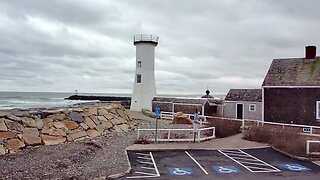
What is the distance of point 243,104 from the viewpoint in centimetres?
3200

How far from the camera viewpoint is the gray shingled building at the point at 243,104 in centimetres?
3079

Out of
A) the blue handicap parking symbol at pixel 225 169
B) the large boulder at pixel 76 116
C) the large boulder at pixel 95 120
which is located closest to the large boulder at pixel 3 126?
the large boulder at pixel 76 116

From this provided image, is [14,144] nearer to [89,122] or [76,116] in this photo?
[76,116]

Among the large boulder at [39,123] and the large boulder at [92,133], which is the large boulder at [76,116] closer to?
the large boulder at [92,133]

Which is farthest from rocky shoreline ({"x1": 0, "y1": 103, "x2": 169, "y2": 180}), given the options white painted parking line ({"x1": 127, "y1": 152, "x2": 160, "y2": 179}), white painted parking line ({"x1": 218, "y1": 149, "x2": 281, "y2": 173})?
white painted parking line ({"x1": 218, "y1": 149, "x2": 281, "y2": 173})

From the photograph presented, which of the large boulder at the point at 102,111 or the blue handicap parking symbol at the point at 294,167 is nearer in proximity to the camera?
the blue handicap parking symbol at the point at 294,167

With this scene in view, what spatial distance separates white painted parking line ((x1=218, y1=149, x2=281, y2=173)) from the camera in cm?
1360

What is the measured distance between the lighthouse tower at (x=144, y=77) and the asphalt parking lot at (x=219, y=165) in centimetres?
2284

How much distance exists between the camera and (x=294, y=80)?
26.5m

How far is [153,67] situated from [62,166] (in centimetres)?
2809

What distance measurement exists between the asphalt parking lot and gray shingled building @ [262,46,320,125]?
9.47 meters

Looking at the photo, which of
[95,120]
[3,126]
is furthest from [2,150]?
[95,120]

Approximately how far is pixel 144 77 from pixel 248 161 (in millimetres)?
25617

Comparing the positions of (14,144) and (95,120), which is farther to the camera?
(95,120)
